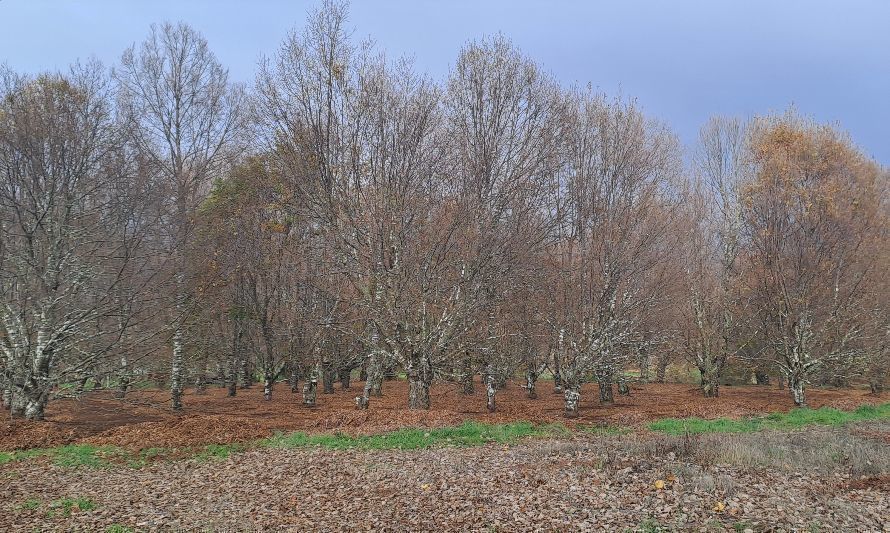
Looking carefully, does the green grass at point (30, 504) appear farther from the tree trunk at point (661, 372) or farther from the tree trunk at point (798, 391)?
the tree trunk at point (661, 372)

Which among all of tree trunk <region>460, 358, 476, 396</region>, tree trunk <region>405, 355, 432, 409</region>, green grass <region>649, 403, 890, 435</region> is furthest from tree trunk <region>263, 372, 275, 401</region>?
green grass <region>649, 403, 890, 435</region>

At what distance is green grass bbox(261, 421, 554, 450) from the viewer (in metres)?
11.4

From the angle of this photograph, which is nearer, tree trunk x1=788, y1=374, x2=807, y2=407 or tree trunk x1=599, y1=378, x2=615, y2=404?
tree trunk x1=788, y1=374, x2=807, y2=407

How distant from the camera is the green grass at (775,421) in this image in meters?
13.2

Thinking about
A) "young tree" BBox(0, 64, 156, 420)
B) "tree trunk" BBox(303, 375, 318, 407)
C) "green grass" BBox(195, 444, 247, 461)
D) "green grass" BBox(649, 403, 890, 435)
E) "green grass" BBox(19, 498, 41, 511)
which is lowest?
"green grass" BBox(649, 403, 890, 435)

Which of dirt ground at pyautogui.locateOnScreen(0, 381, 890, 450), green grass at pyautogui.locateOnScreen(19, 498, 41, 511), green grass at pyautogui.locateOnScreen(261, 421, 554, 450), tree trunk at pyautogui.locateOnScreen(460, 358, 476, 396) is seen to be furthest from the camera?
tree trunk at pyautogui.locateOnScreen(460, 358, 476, 396)

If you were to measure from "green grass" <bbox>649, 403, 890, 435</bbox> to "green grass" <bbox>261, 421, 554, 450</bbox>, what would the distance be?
3.44m

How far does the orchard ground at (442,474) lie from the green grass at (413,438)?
5 cm

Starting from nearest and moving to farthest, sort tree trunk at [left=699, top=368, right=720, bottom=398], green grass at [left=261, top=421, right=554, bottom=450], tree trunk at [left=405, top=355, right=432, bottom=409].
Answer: green grass at [left=261, top=421, right=554, bottom=450], tree trunk at [left=405, top=355, right=432, bottom=409], tree trunk at [left=699, top=368, right=720, bottom=398]

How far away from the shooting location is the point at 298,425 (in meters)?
14.0

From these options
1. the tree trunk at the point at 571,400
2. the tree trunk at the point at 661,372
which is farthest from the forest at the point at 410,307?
the tree trunk at the point at 661,372

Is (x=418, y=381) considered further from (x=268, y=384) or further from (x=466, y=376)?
(x=268, y=384)

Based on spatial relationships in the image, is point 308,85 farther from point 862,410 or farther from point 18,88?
point 862,410

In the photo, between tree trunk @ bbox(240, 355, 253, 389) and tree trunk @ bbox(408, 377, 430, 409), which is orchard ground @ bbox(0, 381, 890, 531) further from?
tree trunk @ bbox(240, 355, 253, 389)
